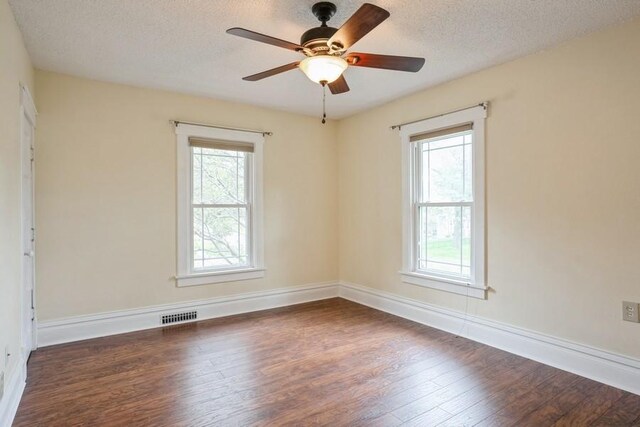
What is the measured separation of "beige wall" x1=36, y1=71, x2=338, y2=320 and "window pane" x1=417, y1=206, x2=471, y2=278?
1.89 m

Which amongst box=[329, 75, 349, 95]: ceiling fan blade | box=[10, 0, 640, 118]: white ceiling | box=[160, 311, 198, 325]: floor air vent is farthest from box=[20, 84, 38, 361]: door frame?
box=[329, 75, 349, 95]: ceiling fan blade

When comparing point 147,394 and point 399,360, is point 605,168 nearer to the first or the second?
point 399,360

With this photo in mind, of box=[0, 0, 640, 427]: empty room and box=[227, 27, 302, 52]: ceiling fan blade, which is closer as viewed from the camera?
box=[227, 27, 302, 52]: ceiling fan blade

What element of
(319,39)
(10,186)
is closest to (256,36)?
(319,39)

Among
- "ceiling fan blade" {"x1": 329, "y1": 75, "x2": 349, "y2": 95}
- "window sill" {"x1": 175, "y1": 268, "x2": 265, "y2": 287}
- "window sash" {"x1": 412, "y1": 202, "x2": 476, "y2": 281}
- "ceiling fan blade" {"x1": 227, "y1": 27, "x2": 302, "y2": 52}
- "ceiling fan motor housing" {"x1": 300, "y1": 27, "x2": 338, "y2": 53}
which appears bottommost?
"window sill" {"x1": 175, "y1": 268, "x2": 265, "y2": 287}

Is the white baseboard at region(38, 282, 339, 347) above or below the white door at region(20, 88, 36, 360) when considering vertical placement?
below

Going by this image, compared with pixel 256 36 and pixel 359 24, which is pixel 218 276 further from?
pixel 359 24

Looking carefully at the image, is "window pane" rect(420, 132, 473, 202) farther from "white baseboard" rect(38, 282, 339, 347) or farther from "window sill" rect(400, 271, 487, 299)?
"white baseboard" rect(38, 282, 339, 347)

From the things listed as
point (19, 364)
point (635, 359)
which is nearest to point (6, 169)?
point (19, 364)

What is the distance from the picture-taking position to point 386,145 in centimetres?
454

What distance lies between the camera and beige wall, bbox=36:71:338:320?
346 cm

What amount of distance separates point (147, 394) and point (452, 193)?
10.5 ft

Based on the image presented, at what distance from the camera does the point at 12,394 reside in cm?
228

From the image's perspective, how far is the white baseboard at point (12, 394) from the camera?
2.09 m
